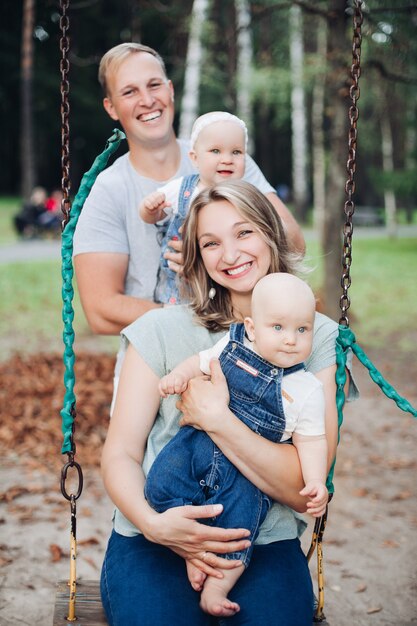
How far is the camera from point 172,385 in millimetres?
2291

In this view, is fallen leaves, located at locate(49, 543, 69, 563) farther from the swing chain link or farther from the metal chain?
the metal chain

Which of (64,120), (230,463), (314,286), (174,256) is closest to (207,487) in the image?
(230,463)

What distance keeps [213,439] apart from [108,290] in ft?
3.82

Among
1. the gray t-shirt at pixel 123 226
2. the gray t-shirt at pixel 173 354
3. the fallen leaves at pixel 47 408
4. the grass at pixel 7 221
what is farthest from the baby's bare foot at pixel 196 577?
the grass at pixel 7 221

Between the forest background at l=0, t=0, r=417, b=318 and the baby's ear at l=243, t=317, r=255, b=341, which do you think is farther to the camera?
the forest background at l=0, t=0, r=417, b=318

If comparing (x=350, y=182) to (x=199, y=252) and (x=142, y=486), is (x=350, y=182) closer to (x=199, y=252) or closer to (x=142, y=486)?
(x=199, y=252)

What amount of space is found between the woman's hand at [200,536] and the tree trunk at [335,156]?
6.24 metres

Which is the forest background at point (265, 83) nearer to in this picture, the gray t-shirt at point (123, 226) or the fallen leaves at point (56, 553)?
the gray t-shirt at point (123, 226)

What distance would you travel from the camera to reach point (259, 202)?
97.5 inches

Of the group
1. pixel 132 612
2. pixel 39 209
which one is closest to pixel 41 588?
pixel 132 612

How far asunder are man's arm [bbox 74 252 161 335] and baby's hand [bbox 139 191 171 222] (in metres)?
0.27

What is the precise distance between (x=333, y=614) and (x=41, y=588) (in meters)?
1.49

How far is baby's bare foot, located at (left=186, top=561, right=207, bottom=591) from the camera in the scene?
2195 mm

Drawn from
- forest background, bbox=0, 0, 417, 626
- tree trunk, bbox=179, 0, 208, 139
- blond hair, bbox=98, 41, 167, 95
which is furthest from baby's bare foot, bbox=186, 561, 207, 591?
tree trunk, bbox=179, 0, 208, 139
